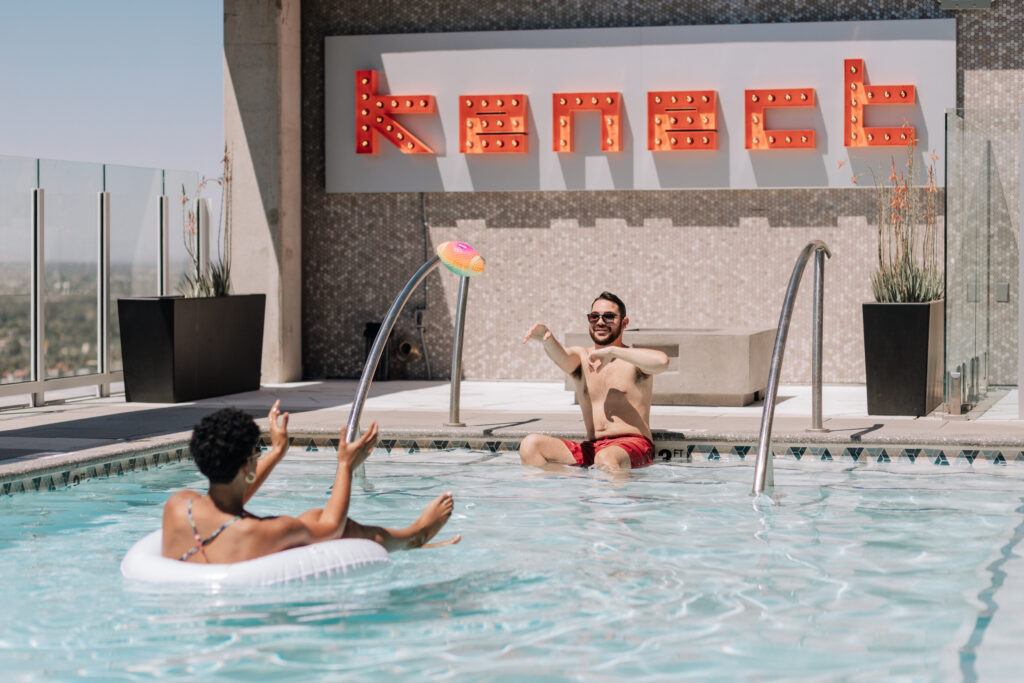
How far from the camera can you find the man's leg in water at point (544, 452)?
745cm

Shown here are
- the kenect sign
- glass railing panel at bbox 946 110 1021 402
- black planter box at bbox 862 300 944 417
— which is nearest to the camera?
glass railing panel at bbox 946 110 1021 402

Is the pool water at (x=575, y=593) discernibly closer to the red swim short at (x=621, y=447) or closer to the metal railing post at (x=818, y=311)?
the red swim short at (x=621, y=447)

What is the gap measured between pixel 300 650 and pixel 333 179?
30.9 ft

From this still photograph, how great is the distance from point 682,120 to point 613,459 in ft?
19.2

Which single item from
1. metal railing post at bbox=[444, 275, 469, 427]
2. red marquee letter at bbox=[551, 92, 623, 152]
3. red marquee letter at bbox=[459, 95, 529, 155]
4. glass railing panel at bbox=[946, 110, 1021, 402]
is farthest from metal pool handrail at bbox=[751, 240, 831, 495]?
red marquee letter at bbox=[459, 95, 529, 155]

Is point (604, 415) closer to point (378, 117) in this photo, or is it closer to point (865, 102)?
point (865, 102)

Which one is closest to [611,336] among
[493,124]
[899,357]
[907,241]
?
[899,357]

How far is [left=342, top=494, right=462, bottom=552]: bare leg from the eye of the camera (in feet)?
16.2

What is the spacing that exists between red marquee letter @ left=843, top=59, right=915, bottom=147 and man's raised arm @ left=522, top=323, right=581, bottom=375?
5.53m

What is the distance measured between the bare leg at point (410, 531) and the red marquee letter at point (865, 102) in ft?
25.8

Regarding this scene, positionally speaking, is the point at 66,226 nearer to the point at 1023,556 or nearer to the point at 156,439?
the point at 156,439

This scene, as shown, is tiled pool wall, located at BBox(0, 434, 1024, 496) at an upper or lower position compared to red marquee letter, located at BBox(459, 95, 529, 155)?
lower

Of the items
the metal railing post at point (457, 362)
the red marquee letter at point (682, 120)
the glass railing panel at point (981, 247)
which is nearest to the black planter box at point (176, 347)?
the metal railing post at point (457, 362)

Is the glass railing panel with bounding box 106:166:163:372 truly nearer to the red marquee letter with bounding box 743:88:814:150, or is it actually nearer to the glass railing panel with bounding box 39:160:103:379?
the glass railing panel with bounding box 39:160:103:379
